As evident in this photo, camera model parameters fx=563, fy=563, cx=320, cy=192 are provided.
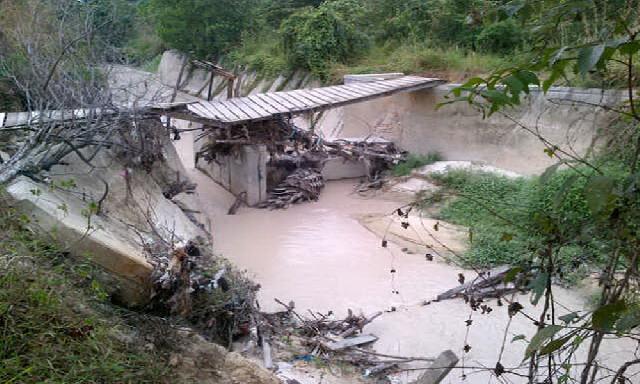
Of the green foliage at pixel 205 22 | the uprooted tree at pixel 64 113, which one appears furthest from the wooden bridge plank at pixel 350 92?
the green foliage at pixel 205 22

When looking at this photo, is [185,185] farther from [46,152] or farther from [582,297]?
[582,297]

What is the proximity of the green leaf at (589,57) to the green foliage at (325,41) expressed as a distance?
15498 millimetres

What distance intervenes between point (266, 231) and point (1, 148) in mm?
5553

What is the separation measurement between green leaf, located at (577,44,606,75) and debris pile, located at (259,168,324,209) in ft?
34.9

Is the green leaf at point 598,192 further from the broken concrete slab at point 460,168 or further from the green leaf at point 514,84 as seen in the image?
the broken concrete slab at point 460,168

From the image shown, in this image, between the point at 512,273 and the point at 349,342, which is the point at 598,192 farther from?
the point at 349,342

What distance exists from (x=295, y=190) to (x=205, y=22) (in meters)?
12.4

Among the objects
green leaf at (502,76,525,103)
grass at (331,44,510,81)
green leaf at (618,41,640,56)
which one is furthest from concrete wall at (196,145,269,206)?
green leaf at (618,41,640,56)

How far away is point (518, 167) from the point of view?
38.4 ft

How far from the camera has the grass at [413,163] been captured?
13102mm

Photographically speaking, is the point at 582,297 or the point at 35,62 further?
the point at 582,297

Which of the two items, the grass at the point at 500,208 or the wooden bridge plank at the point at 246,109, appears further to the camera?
the wooden bridge plank at the point at 246,109

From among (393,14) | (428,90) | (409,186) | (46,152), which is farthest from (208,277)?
(393,14)

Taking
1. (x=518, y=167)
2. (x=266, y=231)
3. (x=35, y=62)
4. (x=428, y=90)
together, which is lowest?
(x=266, y=231)
